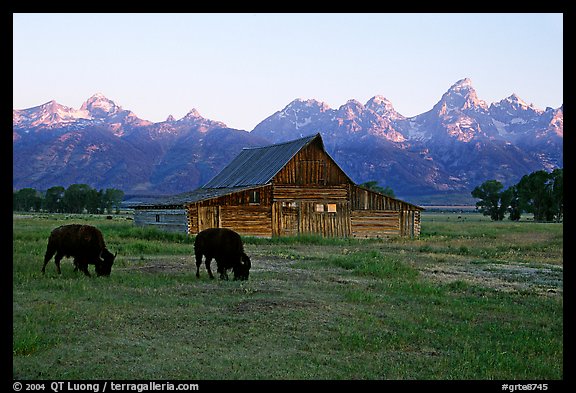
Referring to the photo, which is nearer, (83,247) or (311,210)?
(83,247)

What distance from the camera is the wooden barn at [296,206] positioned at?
42.6 m

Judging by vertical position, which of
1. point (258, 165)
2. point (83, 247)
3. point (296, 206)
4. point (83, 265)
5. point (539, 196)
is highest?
point (258, 165)

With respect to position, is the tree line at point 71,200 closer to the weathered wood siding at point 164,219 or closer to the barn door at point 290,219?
the weathered wood siding at point 164,219

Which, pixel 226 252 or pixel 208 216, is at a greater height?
pixel 208 216

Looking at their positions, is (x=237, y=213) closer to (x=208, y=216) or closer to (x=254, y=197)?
(x=254, y=197)

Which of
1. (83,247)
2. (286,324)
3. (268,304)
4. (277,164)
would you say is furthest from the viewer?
(277,164)

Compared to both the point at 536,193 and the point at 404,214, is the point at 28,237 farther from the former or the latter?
the point at 536,193

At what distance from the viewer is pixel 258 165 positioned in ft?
167

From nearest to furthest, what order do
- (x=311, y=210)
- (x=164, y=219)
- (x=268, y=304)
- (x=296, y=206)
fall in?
(x=268, y=304), (x=296, y=206), (x=311, y=210), (x=164, y=219)

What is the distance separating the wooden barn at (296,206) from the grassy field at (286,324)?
2006 centimetres

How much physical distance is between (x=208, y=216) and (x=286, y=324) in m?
30.1

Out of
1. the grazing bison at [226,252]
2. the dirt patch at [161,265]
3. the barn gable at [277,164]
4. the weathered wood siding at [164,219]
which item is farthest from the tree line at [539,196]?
the grazing bison at [226,252]

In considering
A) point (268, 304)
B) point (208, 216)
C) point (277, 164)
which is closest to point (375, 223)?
point (277, 164)

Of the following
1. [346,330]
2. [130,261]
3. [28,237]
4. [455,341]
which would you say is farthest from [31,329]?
[28,237]
